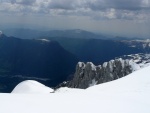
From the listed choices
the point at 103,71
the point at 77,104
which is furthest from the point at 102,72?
the point at 77,104

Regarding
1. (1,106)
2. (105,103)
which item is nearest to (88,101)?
(105,103)

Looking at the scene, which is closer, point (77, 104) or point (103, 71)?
point (77, 104)

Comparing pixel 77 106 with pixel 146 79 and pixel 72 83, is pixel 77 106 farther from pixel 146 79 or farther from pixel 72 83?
pixel 72 83

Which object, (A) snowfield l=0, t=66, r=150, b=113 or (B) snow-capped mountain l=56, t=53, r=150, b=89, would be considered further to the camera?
(B) snow-capped mountain l=56, t=53, r=150, b=89

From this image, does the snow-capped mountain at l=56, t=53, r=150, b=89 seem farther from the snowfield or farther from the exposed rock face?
the snowfield

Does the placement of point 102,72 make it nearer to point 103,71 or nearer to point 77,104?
point 103,71

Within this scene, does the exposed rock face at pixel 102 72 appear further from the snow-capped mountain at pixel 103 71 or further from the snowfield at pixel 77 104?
the snowfield at pixel 77 104

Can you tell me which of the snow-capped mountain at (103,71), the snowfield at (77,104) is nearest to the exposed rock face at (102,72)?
the snow-capped mountain at (103,71)

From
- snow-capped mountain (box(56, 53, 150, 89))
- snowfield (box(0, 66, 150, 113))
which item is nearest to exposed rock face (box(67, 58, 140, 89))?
snow-capped mountain (box(56, 53, 150, 89))
